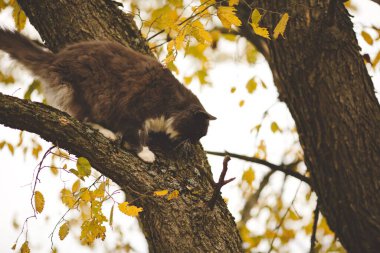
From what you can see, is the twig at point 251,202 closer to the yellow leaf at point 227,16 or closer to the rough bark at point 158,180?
the rough bark at point 158,180

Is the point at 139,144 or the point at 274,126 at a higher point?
the point at 274,126

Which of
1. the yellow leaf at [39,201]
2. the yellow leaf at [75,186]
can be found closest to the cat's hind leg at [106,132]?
the yellow leaf at [75,186]

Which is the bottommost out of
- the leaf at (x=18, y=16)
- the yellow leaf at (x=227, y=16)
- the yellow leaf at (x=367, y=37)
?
the yellow leaf at (x=227, y=16)

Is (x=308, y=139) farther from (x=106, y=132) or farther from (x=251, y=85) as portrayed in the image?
(x=251, y=85)

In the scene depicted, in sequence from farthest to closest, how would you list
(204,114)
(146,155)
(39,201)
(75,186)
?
(204,114) < (75,186) < (146,155) < (39,201)

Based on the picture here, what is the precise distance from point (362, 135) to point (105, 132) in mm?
2119

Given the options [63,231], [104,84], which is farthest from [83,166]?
[104,84]

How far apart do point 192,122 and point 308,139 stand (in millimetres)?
1139

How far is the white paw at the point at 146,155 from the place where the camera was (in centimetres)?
349

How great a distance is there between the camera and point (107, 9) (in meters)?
4.32

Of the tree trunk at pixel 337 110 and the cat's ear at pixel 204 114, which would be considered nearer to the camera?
the tree trunk at pixel 337 110

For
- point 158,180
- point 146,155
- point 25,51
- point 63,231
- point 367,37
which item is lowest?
point 63,231

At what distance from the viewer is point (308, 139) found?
3.98m

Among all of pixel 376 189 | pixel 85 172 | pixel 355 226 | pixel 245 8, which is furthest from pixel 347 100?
pixel 85 172
